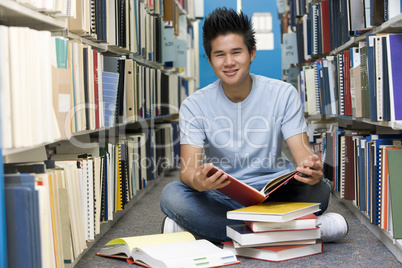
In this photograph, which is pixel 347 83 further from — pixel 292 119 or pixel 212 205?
pixel 212 205

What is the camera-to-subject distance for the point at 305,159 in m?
1.74

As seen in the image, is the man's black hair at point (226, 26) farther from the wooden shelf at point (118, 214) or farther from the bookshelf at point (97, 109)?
the wooden shelf at point (118, 214)

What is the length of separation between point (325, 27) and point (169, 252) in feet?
6.35

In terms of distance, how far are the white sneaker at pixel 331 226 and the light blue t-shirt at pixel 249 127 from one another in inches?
9.6

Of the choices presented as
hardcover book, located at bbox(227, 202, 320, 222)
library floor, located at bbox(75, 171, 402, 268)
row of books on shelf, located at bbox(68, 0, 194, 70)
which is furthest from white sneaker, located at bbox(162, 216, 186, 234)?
row of books on shelf, located at bbox(68, 0, 194, 70)

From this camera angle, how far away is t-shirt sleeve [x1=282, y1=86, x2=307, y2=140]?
188 centimetres

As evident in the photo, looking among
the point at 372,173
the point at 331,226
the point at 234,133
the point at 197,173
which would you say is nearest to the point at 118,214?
→ the point at 234,133

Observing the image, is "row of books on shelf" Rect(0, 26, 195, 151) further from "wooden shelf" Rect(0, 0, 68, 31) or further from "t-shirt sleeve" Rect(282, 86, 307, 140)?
"t-shirt sleeve" Rect(282, 86, 307, 140)

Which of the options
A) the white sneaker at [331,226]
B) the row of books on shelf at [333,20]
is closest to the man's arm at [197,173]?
the white sneaker at [331,226]

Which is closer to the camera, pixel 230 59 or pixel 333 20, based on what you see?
pixel 230 59

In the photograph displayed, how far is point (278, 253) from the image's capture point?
165cm

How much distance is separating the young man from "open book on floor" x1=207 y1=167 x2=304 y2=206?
0.19 metres

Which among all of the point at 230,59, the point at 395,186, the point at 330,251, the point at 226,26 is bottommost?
the point at 330,251

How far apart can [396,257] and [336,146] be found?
95 centimetres
